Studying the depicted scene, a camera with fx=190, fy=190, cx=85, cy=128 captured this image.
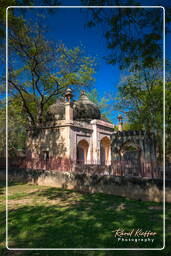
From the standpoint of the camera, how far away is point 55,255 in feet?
10.8

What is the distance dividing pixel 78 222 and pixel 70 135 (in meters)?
12.0

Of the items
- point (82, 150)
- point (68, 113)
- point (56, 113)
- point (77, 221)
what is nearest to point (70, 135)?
point (68, 113)

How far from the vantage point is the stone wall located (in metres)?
7.29

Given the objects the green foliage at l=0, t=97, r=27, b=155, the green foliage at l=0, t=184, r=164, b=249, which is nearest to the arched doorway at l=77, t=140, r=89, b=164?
the green foliage at l=0, t=97, r=27, b=155

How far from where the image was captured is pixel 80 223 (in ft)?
16.0

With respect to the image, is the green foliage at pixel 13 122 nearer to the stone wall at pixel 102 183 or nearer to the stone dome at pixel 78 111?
the stone dome at pixel 78 111

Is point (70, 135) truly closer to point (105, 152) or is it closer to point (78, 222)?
point (105, 152)

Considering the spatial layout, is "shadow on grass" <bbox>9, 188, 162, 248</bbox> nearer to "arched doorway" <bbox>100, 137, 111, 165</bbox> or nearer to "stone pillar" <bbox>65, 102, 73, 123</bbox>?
"stone pillar" <bbox>65, 102, 73, 123</bbox>

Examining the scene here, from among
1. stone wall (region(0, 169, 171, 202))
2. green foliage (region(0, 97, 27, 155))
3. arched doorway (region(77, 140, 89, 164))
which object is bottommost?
stone wall (region(0, 169, 171, 202))

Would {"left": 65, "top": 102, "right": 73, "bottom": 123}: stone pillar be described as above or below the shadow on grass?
above

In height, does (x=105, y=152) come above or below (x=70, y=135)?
below

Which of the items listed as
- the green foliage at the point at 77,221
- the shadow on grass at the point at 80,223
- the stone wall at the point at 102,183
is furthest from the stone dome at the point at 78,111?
the shadow on grass at the point at 80,223

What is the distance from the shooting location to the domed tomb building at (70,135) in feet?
55.2

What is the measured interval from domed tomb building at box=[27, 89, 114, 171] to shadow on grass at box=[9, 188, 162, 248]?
304 inches
